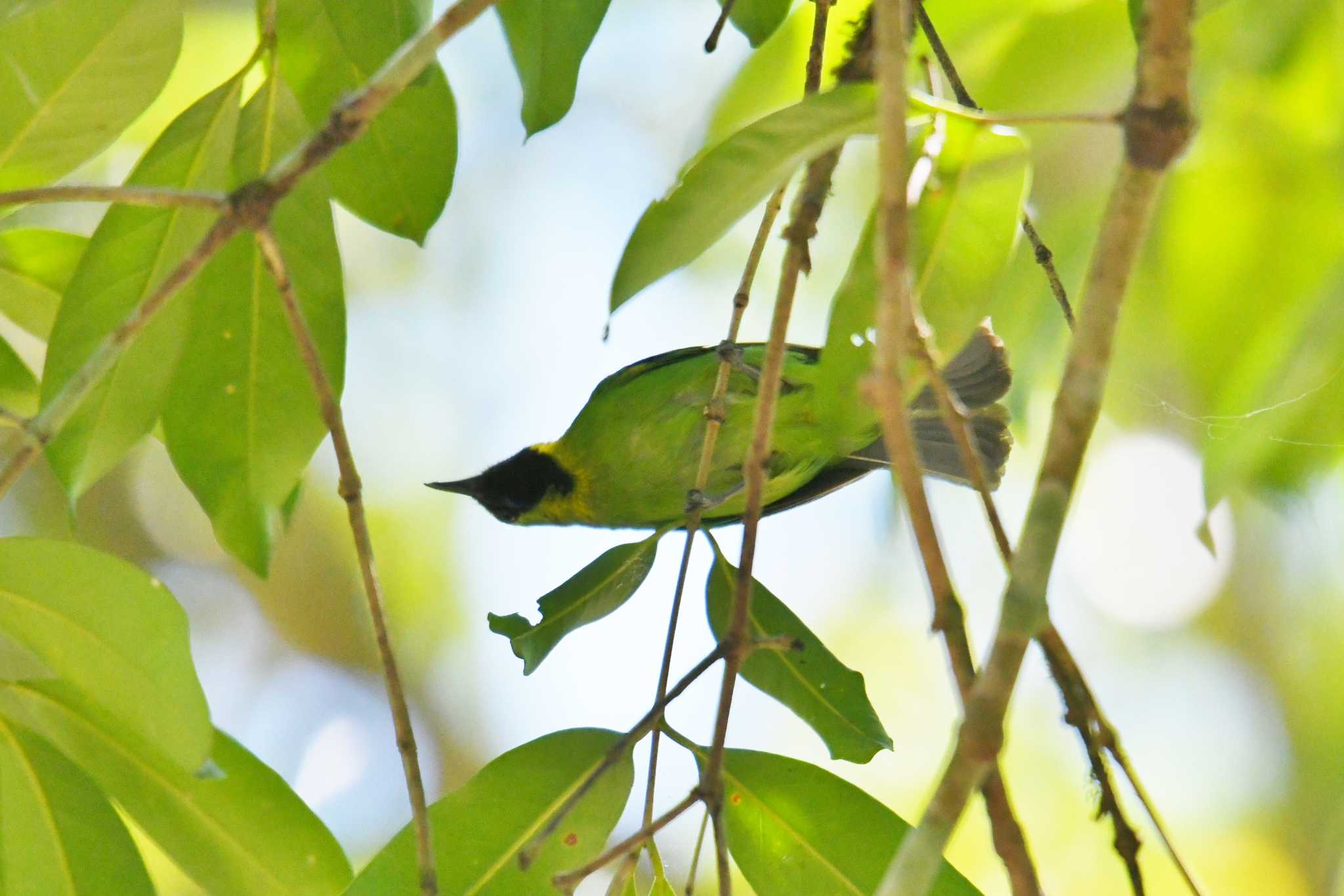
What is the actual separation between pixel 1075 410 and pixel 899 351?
0.16 m

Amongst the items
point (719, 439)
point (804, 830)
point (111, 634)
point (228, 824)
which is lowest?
point (228, 824)

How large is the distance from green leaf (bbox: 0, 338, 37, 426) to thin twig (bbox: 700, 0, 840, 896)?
4.36ft

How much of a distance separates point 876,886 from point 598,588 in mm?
613

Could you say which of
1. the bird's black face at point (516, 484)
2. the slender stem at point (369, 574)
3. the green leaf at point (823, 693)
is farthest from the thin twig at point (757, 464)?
the bird's black face at point (516, 484)

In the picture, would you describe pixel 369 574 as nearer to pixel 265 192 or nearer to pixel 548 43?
pixel 265 192

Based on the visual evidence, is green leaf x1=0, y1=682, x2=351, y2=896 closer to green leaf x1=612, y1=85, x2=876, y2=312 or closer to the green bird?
green leaf x1=612, y1=85, x2=876, y2=312

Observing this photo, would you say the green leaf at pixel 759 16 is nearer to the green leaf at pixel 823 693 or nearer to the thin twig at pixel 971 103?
the thin twig at pixel 971 103

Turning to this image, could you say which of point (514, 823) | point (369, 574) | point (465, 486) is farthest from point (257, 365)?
point (465, 486)

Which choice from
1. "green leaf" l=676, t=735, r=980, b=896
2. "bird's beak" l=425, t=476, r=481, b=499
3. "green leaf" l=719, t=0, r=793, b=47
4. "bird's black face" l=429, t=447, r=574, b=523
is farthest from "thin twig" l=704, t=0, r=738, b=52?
"bird's beak" l=425, t=476, r=481, b=499

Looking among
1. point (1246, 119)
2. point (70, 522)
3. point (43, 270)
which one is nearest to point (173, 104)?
point (43, 270)

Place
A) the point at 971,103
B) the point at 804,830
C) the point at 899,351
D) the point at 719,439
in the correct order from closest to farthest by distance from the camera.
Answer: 1. the point at 899,351
2. the point at 804,830
3. the point at 971,103
4. the point at 719,439

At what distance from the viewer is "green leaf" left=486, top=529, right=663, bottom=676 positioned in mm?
1864

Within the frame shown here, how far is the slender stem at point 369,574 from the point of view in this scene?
53.3 inches

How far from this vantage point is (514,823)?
1766 millimetres
